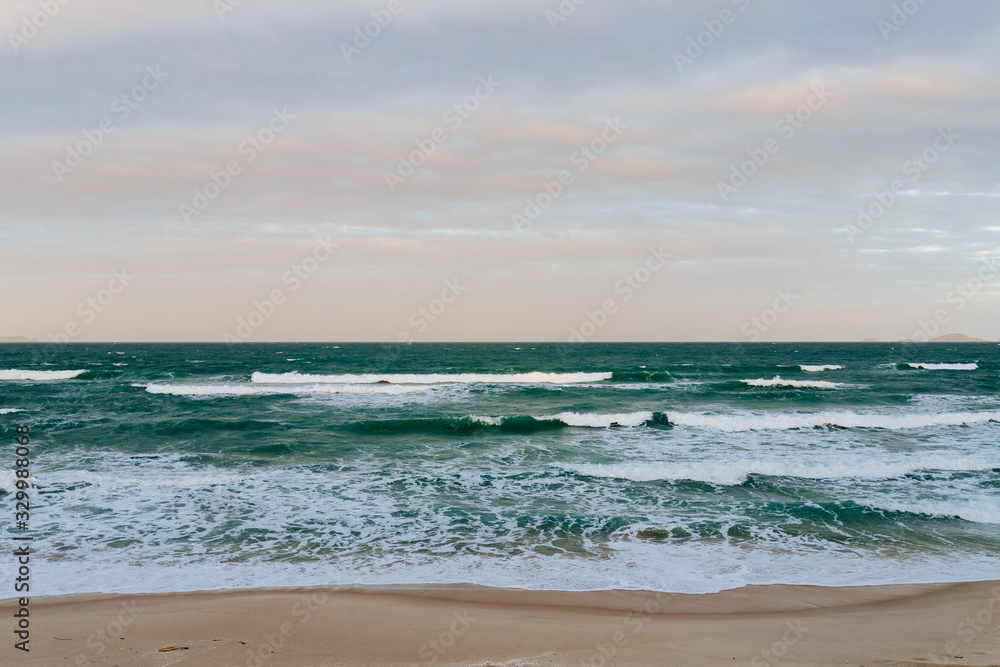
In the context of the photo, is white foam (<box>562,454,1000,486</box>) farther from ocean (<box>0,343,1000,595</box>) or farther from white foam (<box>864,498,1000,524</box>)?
white foam (<box>864,498,1000,524</box>)

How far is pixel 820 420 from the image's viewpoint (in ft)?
67.5

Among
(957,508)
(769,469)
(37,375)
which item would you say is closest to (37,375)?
(37,375)

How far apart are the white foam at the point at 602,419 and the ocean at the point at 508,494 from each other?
0.18 metres

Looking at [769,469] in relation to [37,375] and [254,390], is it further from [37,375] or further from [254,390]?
[37,375]

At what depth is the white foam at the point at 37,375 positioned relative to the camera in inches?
1570

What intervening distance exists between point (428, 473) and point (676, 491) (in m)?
5.50

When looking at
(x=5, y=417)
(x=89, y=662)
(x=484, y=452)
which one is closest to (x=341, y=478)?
(x=484, y=452)

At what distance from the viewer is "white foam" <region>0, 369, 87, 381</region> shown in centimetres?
3988

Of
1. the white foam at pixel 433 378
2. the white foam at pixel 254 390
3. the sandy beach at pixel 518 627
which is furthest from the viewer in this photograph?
the white foam at pixel 433 378

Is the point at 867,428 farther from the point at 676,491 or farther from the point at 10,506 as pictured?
the point at 10,506

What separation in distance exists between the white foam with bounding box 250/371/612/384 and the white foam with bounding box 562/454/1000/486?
22.1 meters

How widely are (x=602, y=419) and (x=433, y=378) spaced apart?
19.7 m

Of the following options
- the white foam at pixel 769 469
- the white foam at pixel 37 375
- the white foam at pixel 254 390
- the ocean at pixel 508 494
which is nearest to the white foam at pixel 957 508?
the ocean at pixel 508 494

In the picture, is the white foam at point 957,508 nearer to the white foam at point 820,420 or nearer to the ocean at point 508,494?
the ocean at point 508,494
